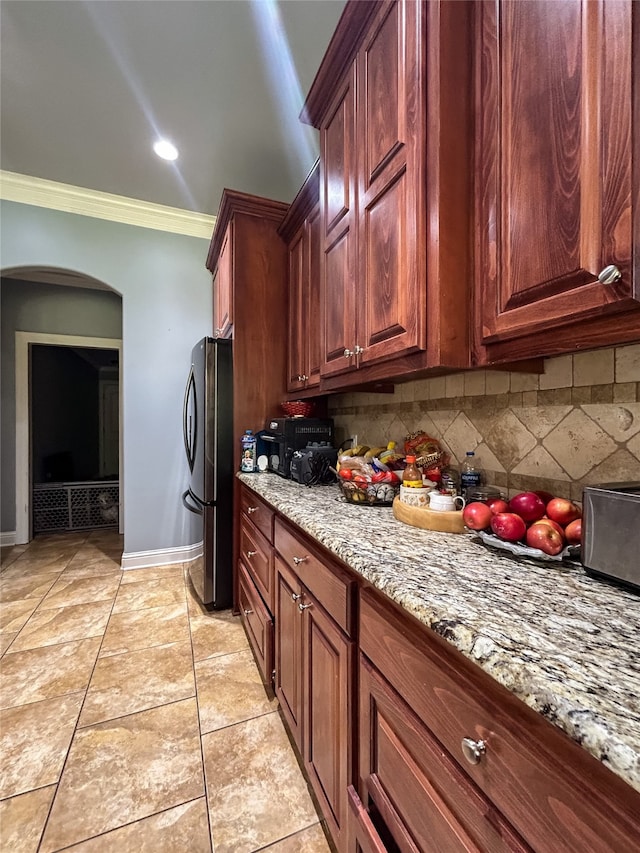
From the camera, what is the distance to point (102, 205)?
2795mm

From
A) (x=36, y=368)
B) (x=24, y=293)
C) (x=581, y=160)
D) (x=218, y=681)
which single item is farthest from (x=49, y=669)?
(x=36, y=368)

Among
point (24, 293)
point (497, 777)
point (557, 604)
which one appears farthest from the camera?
point (24, 293)

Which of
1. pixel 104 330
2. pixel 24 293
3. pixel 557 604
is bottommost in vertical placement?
pixel 557 604

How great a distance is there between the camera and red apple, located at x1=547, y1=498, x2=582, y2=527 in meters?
0.84

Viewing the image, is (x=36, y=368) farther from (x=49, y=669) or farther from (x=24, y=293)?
(x=49, y=669)

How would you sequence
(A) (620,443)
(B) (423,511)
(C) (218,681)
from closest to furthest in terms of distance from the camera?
(A) (620,443)
(B) (423,511)
(C) (218,681)

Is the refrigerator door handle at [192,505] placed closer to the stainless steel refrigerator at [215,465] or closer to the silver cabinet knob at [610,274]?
the stainless steel refrigerator at [215,465]

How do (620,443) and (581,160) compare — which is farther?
(620,443)

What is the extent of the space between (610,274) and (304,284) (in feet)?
5.43

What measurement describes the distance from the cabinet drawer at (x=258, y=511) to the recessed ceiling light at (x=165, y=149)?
211cm

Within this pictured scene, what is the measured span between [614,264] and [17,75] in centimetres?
274

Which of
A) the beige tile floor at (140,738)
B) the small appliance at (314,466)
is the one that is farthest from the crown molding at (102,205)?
the beige tile floor at (140,738)

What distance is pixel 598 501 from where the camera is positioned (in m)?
0.65

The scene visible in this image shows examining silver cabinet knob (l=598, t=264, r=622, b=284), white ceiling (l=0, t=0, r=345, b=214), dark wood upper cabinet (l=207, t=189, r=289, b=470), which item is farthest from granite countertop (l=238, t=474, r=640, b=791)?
white ceiling (l=0, t=0, r=345, b=214)
